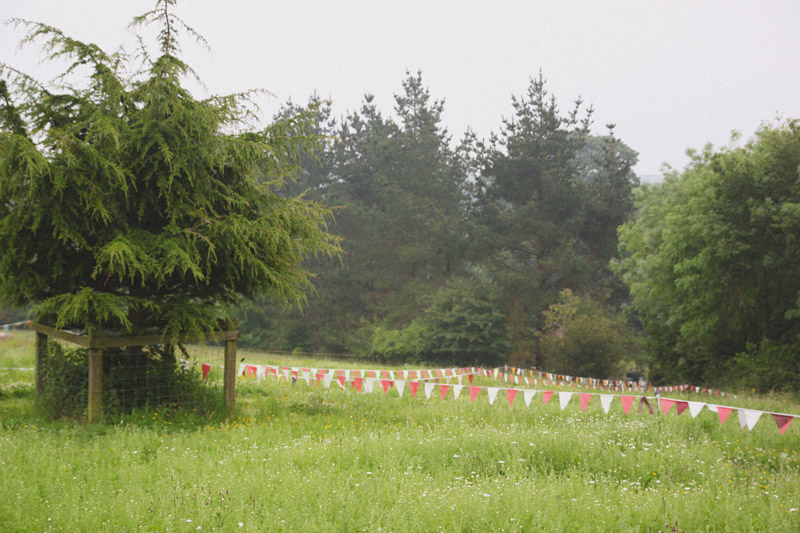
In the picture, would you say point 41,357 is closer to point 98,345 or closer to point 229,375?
point 98,345

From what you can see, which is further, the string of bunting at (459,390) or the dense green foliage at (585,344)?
the dense green foliage at (585,344)

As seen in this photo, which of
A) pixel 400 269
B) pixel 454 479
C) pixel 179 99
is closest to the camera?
pixel 454 479

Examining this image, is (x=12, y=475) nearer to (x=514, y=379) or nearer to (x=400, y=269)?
(x=514, y=379)

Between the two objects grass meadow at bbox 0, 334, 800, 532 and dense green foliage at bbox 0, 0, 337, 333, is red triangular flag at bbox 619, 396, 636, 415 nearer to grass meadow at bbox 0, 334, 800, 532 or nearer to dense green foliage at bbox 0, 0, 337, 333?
grass meadow at bbox 0, 334, 800, 532

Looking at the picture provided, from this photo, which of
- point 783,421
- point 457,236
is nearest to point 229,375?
point 783,421

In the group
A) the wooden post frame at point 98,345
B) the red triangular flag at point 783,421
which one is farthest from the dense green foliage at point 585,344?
the wooden post frame at point 98,345

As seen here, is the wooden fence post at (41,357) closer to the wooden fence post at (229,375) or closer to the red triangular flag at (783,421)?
the wooden fence post at (229,375)

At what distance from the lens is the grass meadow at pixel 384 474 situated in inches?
186

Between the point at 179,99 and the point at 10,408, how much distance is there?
19.0ft

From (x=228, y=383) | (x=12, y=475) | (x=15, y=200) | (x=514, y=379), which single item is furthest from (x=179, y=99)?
(x=514, y=379)

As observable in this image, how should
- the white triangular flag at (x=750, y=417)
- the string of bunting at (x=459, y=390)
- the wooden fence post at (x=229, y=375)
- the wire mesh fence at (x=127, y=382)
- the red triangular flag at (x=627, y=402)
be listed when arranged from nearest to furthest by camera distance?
the white triangular flag at (x=750, y=417)
the string of bunting at (x=459, y=390)
the wire mesh fence at (x=127, y=382)
the red triangular flag at (x=627, y=402)
the wooden fence post at (x=229, y=375)

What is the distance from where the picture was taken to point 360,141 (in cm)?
4566

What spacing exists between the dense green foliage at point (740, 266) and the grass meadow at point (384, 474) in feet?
43.7

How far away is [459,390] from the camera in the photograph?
10500mm
